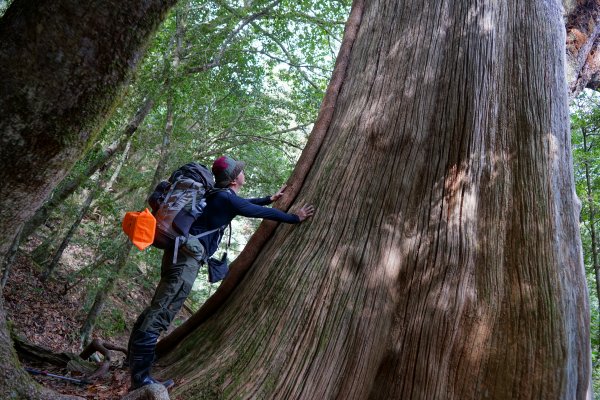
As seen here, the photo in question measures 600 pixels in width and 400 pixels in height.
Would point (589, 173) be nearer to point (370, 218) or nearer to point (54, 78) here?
point (370, 218)

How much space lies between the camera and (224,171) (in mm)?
3578

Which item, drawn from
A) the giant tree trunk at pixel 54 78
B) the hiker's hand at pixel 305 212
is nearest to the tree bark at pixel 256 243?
the hiker's hand at pixel 305 212

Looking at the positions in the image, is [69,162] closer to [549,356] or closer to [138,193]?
[549,356]

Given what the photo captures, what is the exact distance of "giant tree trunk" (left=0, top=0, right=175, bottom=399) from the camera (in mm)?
1734

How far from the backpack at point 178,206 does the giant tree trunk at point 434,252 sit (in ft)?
1.89

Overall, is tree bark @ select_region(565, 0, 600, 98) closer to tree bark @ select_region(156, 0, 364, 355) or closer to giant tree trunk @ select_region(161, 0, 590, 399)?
giant tree trunk @ select_region(161, 0, 590, 399)

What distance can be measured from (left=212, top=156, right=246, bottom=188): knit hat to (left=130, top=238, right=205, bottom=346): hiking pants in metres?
0.53

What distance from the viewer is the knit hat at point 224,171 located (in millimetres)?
3582

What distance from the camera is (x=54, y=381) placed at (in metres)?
3.46

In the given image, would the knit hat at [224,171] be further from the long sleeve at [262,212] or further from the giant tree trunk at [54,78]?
the giant tree trunk at [54,78]

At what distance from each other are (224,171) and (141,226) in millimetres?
816

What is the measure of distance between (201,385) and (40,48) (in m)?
1.92

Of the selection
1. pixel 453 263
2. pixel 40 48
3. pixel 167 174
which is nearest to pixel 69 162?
pixel 40 48

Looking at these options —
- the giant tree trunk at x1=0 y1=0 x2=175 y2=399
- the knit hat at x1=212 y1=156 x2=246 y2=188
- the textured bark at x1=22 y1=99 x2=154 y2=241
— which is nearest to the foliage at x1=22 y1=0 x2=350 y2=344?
the textured bark at x1=22 y1=99 x2=154 y2=241
